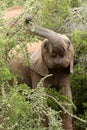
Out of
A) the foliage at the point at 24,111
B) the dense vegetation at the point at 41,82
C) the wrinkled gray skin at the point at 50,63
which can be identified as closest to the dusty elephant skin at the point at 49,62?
the wrinkled gray skin at the point at 50,63

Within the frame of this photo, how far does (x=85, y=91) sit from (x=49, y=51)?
150 cm

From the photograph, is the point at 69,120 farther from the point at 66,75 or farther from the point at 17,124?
the point at 17,124

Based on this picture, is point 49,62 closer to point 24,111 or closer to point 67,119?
point 67,119

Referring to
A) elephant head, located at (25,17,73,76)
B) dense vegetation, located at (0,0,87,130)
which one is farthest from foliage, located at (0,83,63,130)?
elephant head, located at (25,17,73,76)

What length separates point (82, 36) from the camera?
8.29 meters

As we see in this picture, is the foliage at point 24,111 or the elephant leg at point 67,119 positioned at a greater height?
the foliage at point 24,111

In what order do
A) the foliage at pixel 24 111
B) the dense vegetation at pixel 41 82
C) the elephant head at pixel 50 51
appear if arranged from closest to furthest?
the foliage at pixel 24 111, the dense vegetation at pixel 41 82, the elephant head at pixel 50 51

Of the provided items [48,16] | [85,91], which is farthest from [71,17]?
[85,91]

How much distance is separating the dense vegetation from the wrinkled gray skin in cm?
16

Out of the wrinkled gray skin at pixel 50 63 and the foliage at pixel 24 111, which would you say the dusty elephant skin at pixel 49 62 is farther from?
the foliage at pixel 24 111

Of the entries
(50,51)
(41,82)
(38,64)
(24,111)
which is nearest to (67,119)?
(38,64)

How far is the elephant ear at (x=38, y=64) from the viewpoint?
299 inches

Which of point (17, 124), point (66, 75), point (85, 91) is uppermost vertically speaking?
point (17, 124)

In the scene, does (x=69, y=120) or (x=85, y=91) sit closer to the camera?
(x=69, y=120)
